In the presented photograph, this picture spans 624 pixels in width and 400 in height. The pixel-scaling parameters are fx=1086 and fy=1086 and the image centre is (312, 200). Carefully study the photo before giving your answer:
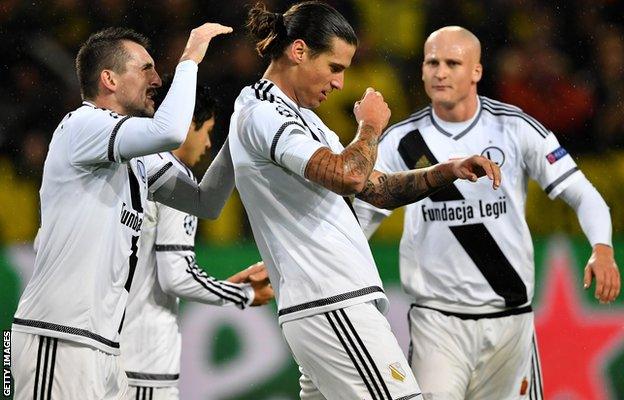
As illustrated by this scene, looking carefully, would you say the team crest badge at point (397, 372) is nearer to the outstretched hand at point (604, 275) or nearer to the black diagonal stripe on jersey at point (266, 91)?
the black diagonal stripe on jersey at point (266, 91)

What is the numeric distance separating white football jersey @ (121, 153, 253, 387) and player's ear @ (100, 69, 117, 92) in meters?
1.00

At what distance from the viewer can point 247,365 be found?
6328mm

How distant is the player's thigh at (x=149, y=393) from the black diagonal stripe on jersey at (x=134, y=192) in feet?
4.27

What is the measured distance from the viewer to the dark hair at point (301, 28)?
3732 mm

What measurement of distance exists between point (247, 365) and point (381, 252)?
1.02 metres

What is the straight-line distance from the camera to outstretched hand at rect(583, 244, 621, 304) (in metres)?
4.48

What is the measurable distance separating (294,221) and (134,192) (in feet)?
2.05

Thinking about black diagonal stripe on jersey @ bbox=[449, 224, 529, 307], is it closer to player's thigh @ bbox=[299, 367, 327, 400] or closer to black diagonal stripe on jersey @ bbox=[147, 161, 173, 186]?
player's thigh @ bbox=[299, 367, 327, 400]

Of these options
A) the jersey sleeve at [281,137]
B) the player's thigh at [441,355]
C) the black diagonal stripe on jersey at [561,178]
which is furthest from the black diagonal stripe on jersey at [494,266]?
the jersey sleeve at [281,137]

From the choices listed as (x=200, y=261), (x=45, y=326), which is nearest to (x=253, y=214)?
(x=45, y=326)

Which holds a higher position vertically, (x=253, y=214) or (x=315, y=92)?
(x=315, y=92)

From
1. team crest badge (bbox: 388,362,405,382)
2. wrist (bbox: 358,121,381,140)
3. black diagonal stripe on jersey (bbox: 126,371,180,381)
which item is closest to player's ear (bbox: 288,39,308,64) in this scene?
wrist (bbox: 358,121,381,140)

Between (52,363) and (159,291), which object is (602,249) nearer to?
(159,291)

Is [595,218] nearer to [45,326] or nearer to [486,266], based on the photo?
[486,266]
